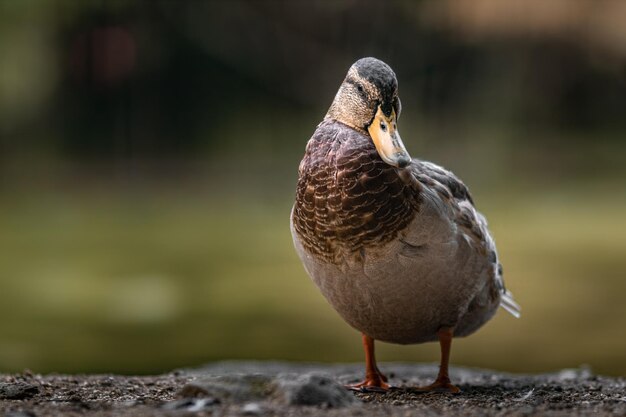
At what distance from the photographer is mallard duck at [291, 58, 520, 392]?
305cm

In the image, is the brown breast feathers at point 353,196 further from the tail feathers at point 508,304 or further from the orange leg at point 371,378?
the tail feathers at point 508,304

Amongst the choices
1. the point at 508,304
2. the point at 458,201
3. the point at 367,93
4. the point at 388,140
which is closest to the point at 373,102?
the point at 367,93

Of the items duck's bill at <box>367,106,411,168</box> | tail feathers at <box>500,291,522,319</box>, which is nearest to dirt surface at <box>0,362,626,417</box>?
tail feathers at <box>500,291,522,319</box>

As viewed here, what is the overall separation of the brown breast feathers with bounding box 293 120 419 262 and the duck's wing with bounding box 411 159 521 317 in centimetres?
17

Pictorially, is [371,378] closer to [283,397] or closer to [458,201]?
[458,201]

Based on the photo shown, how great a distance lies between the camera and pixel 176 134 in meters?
15.1

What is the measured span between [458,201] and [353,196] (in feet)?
1.66

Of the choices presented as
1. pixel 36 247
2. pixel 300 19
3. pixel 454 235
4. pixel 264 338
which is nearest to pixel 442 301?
pixel 454 235

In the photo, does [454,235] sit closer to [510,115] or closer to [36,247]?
[36,247]

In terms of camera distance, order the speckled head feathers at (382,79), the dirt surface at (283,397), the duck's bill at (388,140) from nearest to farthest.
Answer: the dirt surface at (283,397), the duck's bill at (388,140), the speckled head feathers at (382,79)

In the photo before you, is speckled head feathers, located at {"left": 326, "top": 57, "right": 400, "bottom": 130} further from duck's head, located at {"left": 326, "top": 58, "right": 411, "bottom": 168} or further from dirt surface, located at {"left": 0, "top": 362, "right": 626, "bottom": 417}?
dirt surface, located at {"left": 0, "top": 362, "right": 626, "bottom": 417}

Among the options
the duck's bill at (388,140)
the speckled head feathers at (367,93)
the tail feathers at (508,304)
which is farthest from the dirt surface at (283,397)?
the speckled head feathers at (367,93)

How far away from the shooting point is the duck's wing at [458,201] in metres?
3.27

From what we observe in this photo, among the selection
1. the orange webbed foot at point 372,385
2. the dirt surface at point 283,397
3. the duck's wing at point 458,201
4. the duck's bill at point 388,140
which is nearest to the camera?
the dirt surface at point 283,397
